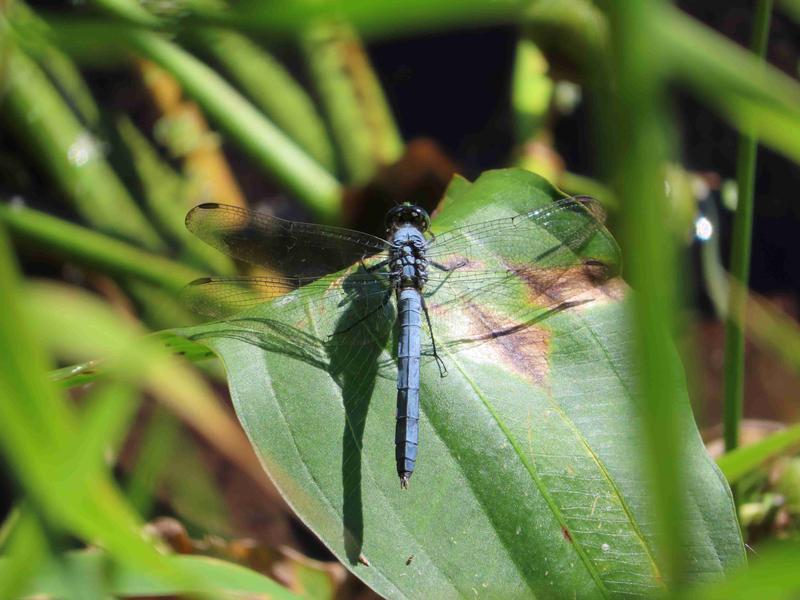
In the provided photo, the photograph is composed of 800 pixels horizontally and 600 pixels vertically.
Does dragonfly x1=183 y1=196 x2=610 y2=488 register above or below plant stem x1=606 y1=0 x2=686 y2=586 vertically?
above

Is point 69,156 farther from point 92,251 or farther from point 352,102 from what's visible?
point 352,102

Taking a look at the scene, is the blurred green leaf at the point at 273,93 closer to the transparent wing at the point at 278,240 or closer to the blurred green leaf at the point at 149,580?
the transparent wing at the point at 278,240

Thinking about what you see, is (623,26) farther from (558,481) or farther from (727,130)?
(727,130)

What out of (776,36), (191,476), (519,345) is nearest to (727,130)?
(776,36)

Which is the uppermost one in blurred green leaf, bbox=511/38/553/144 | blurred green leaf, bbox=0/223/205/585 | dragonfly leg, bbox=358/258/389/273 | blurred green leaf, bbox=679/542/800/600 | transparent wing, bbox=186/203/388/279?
blurred green leaf, bbox=511/38/553/144

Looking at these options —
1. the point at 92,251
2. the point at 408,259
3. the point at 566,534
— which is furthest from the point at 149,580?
the point at 92,251

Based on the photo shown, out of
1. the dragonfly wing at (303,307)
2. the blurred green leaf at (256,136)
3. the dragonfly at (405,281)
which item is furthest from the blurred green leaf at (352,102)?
the dragonfly wing at (303,307)

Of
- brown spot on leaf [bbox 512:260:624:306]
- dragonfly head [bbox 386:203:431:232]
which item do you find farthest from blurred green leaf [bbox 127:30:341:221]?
brown spot on leaf [bbox 512:260:624:306]

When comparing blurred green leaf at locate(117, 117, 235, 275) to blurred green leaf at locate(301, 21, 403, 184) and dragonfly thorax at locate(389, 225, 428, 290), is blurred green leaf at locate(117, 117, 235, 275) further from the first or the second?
dragonfly thorax at locate(389, 225, 428, 290)

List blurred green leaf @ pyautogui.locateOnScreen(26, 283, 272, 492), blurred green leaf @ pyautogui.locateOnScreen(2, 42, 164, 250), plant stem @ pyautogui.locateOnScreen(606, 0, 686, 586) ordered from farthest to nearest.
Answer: blurred green leaf @ pyautogui.locateOnScreen(2, 42, 164, 250), blurred green leaf @ pyautogui.locateOnScreen(26, 283, 272, 492), plant stem @ pyautogui.locateOnScreen(606, 0, 686, 586)
